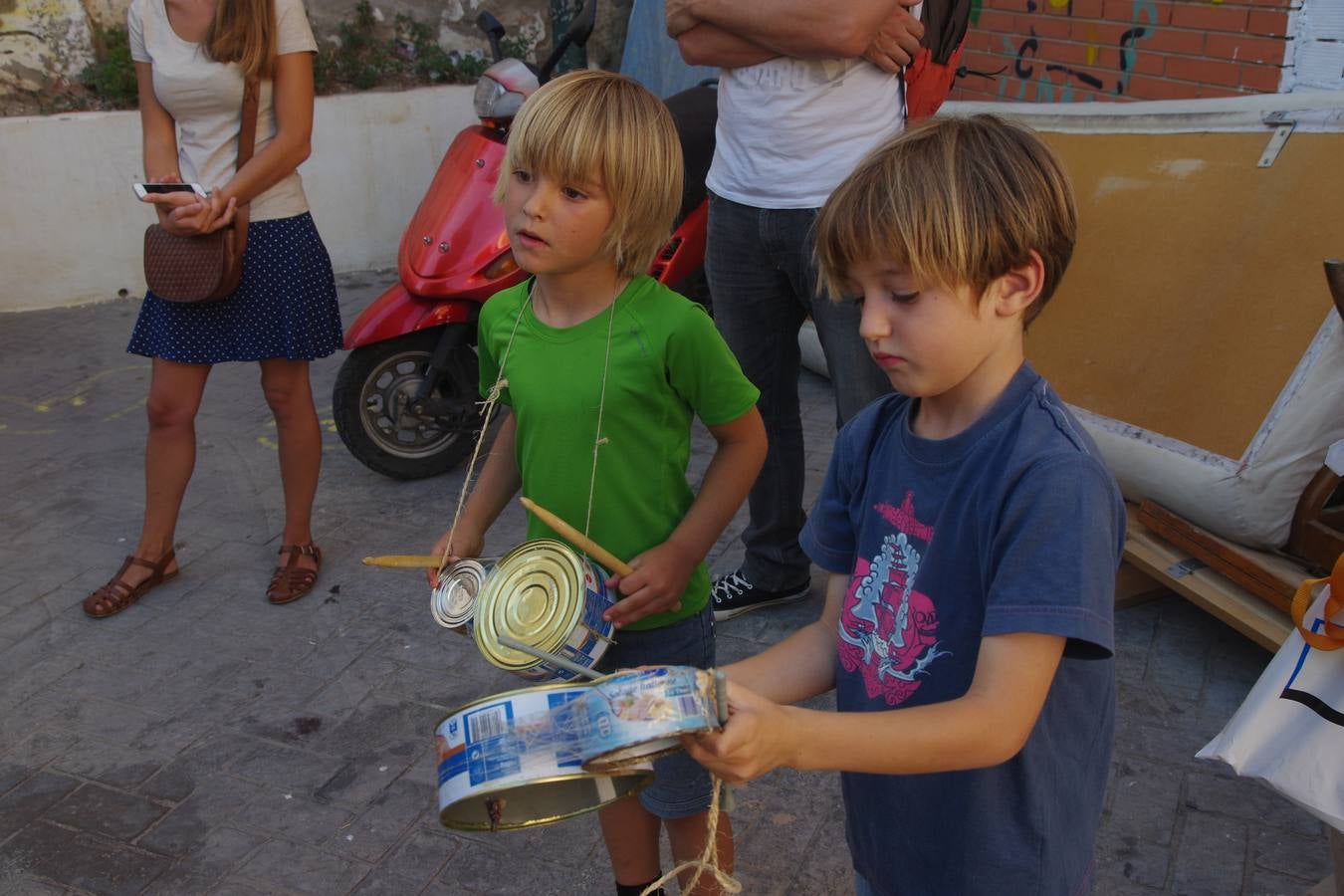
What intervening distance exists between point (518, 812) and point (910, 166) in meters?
0.89

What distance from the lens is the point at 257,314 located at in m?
3.63

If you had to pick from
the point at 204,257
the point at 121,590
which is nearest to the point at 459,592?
the point at 204,257

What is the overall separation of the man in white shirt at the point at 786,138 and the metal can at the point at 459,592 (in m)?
1.28

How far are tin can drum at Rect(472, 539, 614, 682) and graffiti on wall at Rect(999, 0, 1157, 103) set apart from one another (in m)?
4.22

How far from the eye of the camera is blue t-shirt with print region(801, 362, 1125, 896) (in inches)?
49.6

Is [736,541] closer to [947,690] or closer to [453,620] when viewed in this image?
[453,620]

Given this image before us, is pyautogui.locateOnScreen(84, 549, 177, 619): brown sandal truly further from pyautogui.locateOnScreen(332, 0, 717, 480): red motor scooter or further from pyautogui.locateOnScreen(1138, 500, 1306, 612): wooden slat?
pyautogui.locateOnScreen(1138, 500, 1306, 612): wooden slat

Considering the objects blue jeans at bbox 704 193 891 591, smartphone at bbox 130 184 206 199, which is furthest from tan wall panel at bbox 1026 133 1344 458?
smartphone at bbox 130 184 206 199

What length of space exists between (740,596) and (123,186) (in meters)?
5.09

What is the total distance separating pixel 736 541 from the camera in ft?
13.4

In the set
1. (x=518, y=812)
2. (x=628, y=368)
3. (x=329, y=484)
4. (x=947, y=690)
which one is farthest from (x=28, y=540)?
(x=947, y=690)

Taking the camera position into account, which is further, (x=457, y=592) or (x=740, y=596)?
(x=740, y=596)

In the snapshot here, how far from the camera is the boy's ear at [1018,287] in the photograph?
1.37m

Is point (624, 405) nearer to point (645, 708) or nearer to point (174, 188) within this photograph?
point (645, 708)
